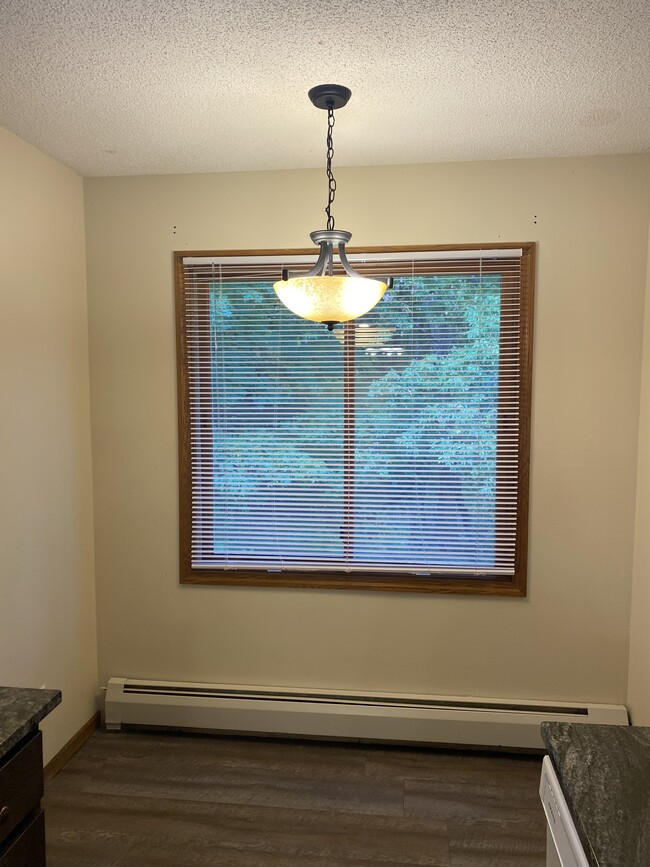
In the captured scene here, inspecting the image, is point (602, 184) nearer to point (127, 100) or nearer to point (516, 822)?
point (127, 100)

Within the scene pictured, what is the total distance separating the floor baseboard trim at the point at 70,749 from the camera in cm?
290

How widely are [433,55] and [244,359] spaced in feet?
5.47

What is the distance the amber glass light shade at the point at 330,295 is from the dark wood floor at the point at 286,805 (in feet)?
6.81

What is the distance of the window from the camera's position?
10.0 feet

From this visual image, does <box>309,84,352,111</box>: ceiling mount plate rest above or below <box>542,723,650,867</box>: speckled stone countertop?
above

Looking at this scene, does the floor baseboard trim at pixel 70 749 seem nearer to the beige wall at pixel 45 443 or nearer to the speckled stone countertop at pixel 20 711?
the beige wall at pixel 45 443

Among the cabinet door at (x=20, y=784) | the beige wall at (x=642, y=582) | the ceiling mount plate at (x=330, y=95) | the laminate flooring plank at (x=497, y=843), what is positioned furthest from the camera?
the beige wall at (x=642, y=582)

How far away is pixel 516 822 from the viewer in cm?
259

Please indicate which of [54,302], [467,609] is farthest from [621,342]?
[54,302]

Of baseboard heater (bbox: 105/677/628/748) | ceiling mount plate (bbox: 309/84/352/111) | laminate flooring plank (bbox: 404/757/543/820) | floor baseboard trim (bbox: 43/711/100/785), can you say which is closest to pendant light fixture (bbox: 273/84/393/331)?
ceiling mount plate (bbox: 309/84/352/111)

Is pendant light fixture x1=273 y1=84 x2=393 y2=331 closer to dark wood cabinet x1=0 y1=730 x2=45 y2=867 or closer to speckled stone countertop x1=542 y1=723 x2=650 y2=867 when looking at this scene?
speckled stone countertop x1=542 y1=723 x2=650 y2=867

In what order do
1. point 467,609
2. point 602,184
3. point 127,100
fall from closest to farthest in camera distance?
1. point 127,100
2. point 602,184
3. point 467,609

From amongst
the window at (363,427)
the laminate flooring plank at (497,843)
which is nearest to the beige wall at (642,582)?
the window at (363,427)

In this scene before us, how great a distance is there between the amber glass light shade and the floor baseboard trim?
237 cm
